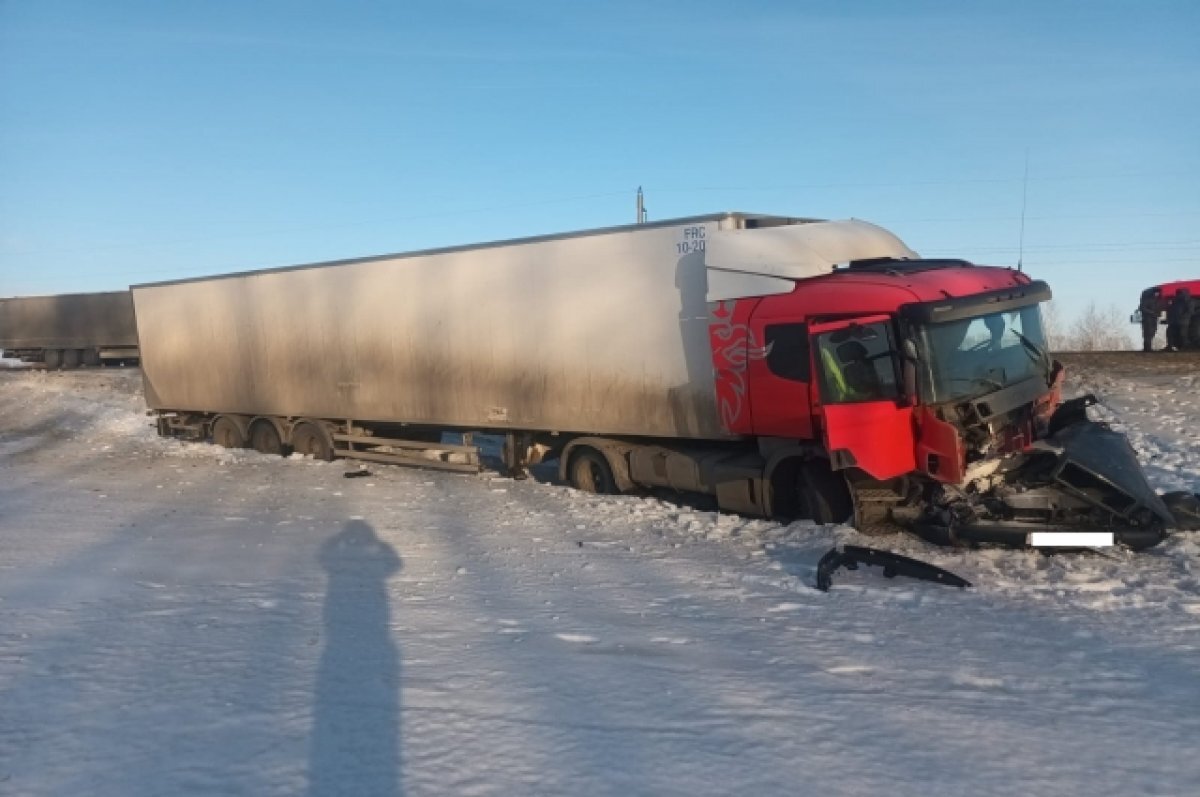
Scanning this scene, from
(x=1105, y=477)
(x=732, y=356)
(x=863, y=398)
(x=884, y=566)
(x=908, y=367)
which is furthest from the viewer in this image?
(x=732, y=356)

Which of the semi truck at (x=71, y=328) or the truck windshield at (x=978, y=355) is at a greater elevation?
the semi truck at (x=71, y=328)

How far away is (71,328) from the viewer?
42.4m

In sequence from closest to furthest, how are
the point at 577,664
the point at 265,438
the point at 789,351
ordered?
the point at 577,664
the point at 789,351
the point at 265,438

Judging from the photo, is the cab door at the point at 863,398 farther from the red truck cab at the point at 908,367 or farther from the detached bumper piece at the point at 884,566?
the detached bumper piece at the point at 884,566

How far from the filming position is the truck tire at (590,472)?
13117mm

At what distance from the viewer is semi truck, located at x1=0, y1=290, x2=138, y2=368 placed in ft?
134

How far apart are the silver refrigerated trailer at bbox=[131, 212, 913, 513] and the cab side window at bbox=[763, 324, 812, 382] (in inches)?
19.4

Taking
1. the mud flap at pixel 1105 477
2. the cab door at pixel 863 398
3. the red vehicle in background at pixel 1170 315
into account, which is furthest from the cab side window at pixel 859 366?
the red vehicle in background at pixel 1170 315

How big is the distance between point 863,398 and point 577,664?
4325 mm

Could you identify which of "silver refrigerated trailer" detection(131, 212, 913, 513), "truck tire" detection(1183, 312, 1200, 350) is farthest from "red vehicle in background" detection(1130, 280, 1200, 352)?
"silver refrigerated trailer" detection(131, 212, 913, 513)

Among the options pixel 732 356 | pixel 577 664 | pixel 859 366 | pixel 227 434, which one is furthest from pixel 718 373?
pixel 227 434

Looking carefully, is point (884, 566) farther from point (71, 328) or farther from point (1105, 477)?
point (71, 328)

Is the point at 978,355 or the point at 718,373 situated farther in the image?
the point at 718,373

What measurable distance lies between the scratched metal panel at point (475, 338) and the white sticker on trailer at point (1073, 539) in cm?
411
